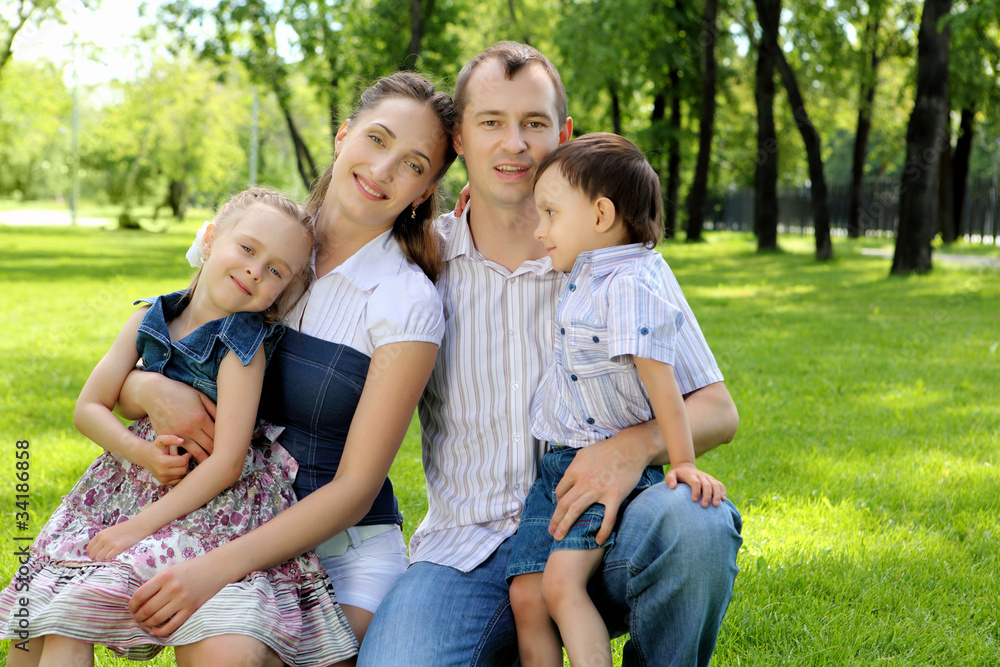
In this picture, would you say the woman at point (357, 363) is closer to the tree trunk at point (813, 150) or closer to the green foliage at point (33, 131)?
the tree trunk at point (813, 150)

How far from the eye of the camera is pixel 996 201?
85.1ft

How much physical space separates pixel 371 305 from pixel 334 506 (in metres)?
0.57

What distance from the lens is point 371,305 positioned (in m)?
2.48

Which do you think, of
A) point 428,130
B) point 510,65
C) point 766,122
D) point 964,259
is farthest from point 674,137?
point 428,130

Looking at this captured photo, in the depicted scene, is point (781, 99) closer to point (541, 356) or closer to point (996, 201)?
point (996, 201)

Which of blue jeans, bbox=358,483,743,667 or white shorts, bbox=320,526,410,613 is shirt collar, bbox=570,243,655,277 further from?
white shorts, bbox=320,526,410,613

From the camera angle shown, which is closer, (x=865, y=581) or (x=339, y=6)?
(x=865, y=581)

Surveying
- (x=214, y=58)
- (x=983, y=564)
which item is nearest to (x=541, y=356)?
(x=983, y=564)

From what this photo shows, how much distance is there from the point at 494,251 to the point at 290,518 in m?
1.03

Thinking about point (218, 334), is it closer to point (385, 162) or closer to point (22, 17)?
point (385, 162)

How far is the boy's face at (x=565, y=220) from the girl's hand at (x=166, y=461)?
1.16m

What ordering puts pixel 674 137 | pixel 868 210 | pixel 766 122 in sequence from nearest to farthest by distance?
pixel 766 122, pixel 674 137, pixel 868 210

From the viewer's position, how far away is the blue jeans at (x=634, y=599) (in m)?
2.12

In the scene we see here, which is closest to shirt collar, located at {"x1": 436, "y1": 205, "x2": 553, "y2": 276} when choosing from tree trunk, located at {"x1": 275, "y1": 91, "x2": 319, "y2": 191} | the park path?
the park path
